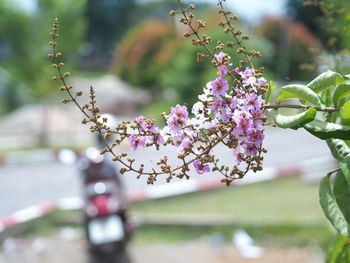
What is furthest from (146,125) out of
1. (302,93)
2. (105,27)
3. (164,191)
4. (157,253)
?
(105,27)

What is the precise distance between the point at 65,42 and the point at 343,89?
13.8 metres

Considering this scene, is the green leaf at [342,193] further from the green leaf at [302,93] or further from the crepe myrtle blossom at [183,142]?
the crepe myrtle blossom at [183,142]

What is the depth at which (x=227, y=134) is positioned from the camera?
43.9 inches

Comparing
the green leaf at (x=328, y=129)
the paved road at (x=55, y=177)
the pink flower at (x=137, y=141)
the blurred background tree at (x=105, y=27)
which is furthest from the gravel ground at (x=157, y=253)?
the blurred background tree at (x=105, y=27)

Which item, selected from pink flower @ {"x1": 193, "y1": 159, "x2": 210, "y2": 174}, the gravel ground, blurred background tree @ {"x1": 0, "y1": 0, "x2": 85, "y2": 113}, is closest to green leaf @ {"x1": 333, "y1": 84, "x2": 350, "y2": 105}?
pink flower @ {"x1": 193, "y1": 159, "x2": 210, "y2": 174}

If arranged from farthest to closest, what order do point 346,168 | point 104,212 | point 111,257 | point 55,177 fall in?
point 55,177, point 111,257, point 104,212, point 346,168

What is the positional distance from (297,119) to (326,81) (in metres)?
0.11

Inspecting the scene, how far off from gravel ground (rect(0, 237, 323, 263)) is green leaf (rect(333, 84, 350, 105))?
463 cm

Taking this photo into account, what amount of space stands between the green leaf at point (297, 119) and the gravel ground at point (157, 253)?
469 cm

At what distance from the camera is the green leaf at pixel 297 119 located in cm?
102

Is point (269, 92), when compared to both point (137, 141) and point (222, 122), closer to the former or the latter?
point (222, 122)

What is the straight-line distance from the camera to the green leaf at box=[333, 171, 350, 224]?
40.5 inches

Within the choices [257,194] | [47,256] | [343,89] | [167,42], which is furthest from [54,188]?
[167,42]

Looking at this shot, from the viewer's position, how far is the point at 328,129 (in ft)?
3.41
